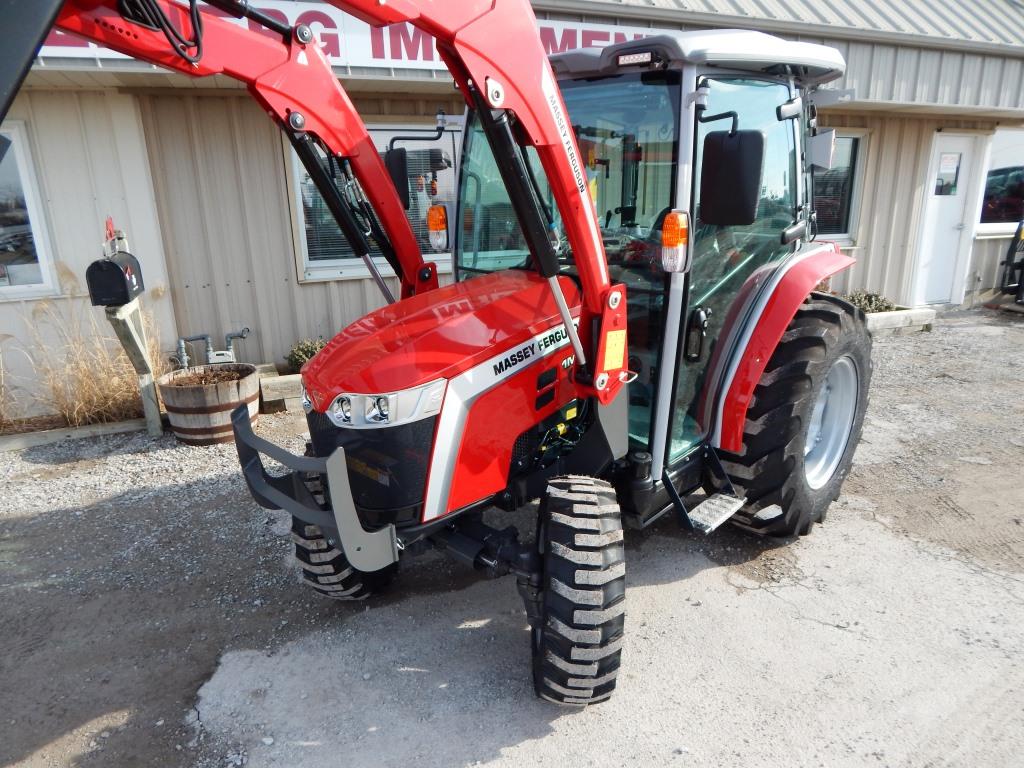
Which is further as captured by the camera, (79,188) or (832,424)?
(79,188)

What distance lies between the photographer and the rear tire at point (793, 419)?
2.95 metres

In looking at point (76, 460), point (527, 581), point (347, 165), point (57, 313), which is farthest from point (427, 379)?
point (57, 313)

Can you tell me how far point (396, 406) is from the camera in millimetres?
2115

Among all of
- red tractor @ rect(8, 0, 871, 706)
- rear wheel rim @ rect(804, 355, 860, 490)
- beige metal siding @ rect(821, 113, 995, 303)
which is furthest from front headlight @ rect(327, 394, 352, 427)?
beige metal siding @ rect(821, 113, 995, 303)

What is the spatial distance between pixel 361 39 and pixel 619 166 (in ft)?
10.5

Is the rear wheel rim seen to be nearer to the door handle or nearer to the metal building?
the door handle

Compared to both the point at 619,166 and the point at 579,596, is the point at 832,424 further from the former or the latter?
the point at 579,596

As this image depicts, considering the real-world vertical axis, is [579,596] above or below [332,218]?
below

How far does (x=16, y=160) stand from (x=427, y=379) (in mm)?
4698

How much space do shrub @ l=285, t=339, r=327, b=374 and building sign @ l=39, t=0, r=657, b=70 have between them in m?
2.26

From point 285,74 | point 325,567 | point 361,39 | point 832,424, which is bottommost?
point 325,567

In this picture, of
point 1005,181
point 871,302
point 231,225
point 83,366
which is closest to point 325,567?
point 83,366

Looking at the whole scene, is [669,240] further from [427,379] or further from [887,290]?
[887,290]

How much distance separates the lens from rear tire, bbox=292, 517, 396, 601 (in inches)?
107
